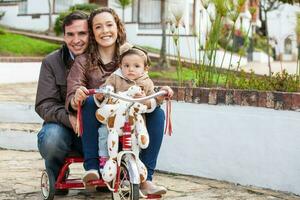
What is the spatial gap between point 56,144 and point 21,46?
488 inches

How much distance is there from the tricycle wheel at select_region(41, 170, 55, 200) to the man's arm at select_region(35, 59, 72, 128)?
15.2 inches

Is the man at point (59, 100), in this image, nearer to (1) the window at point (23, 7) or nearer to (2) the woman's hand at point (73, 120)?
(2) the woman's hand at point (73, 120)

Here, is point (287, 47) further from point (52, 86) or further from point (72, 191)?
point (52, 86)

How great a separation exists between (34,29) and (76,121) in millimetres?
19853

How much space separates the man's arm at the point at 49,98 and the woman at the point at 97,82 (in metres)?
0.21

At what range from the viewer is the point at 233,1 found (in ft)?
22.0

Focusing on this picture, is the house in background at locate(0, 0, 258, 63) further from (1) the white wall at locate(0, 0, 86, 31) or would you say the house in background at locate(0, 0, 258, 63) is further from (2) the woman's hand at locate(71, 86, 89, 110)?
(2) the woman's hand at locate(71, 86, 89, 110)

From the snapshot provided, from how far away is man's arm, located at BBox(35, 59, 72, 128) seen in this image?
4.64m

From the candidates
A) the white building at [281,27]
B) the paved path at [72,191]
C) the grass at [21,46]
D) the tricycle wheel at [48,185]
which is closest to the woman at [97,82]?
the tricycle wheel at [48,185]

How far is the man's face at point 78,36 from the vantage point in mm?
4676

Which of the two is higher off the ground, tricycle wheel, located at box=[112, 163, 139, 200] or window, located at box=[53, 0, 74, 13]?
window, located at box=[53, 0, 74, 13]

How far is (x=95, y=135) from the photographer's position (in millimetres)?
4371

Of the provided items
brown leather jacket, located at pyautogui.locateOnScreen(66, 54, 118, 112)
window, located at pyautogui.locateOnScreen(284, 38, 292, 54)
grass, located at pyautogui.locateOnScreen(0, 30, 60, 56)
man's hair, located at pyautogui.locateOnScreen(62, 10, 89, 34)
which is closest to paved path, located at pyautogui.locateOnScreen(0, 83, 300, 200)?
brown leather jacket, located at pyautogui.locateOnScreen(66, 54, 118, 112)

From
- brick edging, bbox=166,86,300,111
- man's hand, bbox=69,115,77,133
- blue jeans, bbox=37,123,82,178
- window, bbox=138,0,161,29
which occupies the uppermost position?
window, bbox=138,0,161,29
